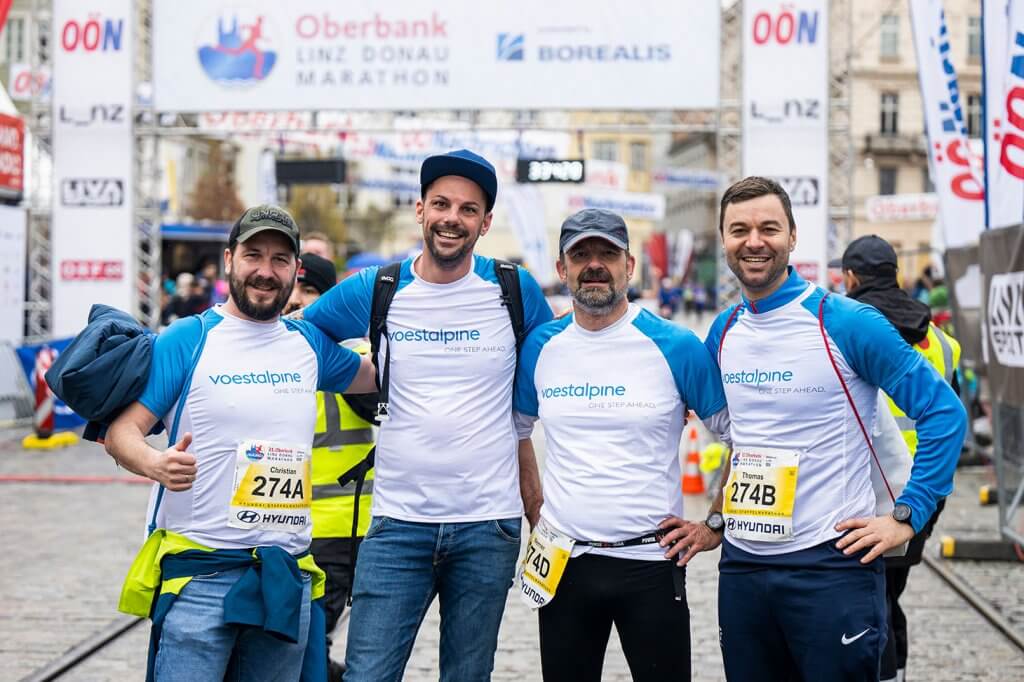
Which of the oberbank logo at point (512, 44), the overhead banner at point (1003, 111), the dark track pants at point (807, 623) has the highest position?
the oberbank logo at point (512, 44)

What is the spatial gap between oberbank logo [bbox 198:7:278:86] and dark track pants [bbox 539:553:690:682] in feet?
38.8

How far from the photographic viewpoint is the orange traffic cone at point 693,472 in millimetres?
10648

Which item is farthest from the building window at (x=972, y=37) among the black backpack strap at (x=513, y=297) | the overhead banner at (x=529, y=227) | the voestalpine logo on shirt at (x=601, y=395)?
the voestalpine logo on shirt at (x=601, y=395)

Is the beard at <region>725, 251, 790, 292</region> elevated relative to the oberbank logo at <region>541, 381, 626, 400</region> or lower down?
elevated

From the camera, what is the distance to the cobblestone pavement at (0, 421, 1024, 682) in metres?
5.82

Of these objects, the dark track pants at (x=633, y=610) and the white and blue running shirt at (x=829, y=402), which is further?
the dark track pants at (x=633, y=610)

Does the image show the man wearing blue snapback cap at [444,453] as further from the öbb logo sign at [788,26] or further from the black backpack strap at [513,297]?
the öbb logo sign at [788,26]

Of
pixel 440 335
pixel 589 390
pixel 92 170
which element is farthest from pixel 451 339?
pixel 92 170

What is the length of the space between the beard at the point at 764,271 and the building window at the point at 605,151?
67.3 meters

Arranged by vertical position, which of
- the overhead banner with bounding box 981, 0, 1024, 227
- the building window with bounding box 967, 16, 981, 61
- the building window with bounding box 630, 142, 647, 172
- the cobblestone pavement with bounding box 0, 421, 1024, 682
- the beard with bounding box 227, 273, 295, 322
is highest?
the building window with bounding box 967, 16, 981, 61

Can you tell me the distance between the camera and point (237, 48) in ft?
46.8

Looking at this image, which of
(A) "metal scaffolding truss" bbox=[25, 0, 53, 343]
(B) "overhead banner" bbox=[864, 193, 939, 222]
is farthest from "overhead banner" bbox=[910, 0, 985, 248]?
(B) "overhead banner" bbox=[864, 193, 939, 222]

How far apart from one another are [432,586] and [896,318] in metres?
2.32

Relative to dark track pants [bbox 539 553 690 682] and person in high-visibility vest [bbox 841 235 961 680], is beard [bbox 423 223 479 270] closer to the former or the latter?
dark track pants [bbox 539 553 690 682]
